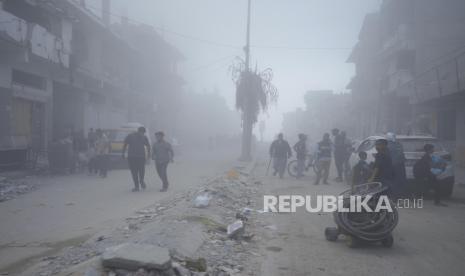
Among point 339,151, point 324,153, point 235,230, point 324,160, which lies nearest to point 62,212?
point 235,230

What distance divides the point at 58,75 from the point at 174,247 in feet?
58.4

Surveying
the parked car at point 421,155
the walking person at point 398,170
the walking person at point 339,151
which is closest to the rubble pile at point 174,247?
the walking person at point 398,170

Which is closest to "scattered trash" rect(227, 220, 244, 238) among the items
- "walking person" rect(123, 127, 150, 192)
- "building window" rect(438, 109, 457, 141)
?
"walking person" rect(123, 127, 150, 192)

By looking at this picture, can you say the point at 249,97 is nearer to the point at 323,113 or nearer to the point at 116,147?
the point at 116,147

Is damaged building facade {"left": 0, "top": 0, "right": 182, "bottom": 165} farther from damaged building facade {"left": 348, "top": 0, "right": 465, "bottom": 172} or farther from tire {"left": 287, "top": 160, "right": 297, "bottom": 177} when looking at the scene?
damaged building facade {"left": 348, "top": 0, "right": 465, "bottom": 172}

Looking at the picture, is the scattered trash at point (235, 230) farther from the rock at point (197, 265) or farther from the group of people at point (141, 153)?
the group of people at point (141, 153)

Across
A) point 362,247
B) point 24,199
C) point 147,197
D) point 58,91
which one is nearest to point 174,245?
point 362,247

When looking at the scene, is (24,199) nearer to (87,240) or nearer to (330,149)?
(87,240)

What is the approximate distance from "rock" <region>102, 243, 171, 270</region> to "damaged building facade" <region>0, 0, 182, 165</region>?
41.4ft

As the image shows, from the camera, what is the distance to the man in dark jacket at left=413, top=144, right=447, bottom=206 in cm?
880

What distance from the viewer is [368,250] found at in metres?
5.36

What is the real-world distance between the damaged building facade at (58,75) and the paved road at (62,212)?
476 centimetres

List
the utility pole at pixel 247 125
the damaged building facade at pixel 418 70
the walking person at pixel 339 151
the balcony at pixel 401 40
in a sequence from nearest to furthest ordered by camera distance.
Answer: the walking person at pixel 339 151 → the damaged building facade at pixel 418 70 → the utility pole at pixel 247 125 → the balcony at pixel 401 40

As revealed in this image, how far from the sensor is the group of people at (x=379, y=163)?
6.08 meters
